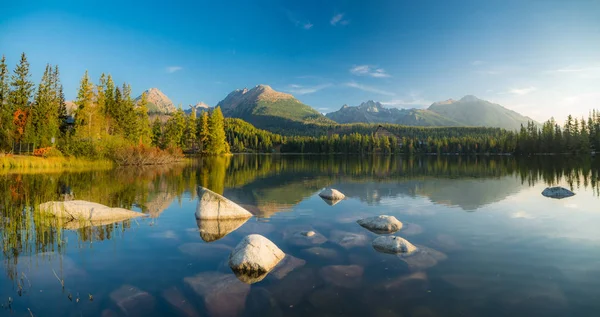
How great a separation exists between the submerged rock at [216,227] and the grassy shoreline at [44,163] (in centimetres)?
3929

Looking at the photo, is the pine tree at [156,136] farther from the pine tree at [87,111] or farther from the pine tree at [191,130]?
the pine tree at [87,111]

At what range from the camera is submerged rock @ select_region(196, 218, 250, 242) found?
13.1 metres

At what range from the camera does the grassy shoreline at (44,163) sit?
40.0 m

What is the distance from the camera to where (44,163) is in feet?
139

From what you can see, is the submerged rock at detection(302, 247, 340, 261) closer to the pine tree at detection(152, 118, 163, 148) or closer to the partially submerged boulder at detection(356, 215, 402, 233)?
the partially submerged boulder at detection(356, 215, 402, 233)

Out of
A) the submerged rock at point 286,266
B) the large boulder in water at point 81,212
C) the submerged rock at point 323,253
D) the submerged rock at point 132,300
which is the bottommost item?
the submerged rock at point 323,253

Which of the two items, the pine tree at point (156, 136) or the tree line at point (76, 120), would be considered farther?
the pine tree at point (156, 136)

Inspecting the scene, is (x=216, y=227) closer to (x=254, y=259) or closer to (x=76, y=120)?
(x=254, y=259)

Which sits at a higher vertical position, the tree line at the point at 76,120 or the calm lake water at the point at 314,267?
the tree line at the point at 76,120

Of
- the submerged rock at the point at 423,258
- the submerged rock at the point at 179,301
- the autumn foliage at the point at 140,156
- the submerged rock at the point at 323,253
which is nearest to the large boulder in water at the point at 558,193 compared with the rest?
the submerged rock at the point at 423,258

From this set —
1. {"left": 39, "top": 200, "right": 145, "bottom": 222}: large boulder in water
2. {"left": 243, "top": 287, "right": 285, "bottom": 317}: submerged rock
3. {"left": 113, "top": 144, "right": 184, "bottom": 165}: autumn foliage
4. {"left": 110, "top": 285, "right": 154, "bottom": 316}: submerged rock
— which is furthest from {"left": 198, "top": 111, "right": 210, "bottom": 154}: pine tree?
{"left": 243, "top": 287, "right": 285, "bottom": 317}: submerged rock

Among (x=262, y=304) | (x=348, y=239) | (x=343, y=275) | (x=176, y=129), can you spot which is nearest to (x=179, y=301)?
(x=262, y=304)

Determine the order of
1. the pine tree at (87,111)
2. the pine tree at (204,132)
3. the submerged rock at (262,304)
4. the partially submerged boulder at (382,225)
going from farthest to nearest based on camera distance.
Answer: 1. the pine tree at (204,132)
2. the pine tree at (87,111)
3. the partially submerged boulder at (382,225)
4. the submerged rock at (262,304)

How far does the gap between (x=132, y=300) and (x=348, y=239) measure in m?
7.77
